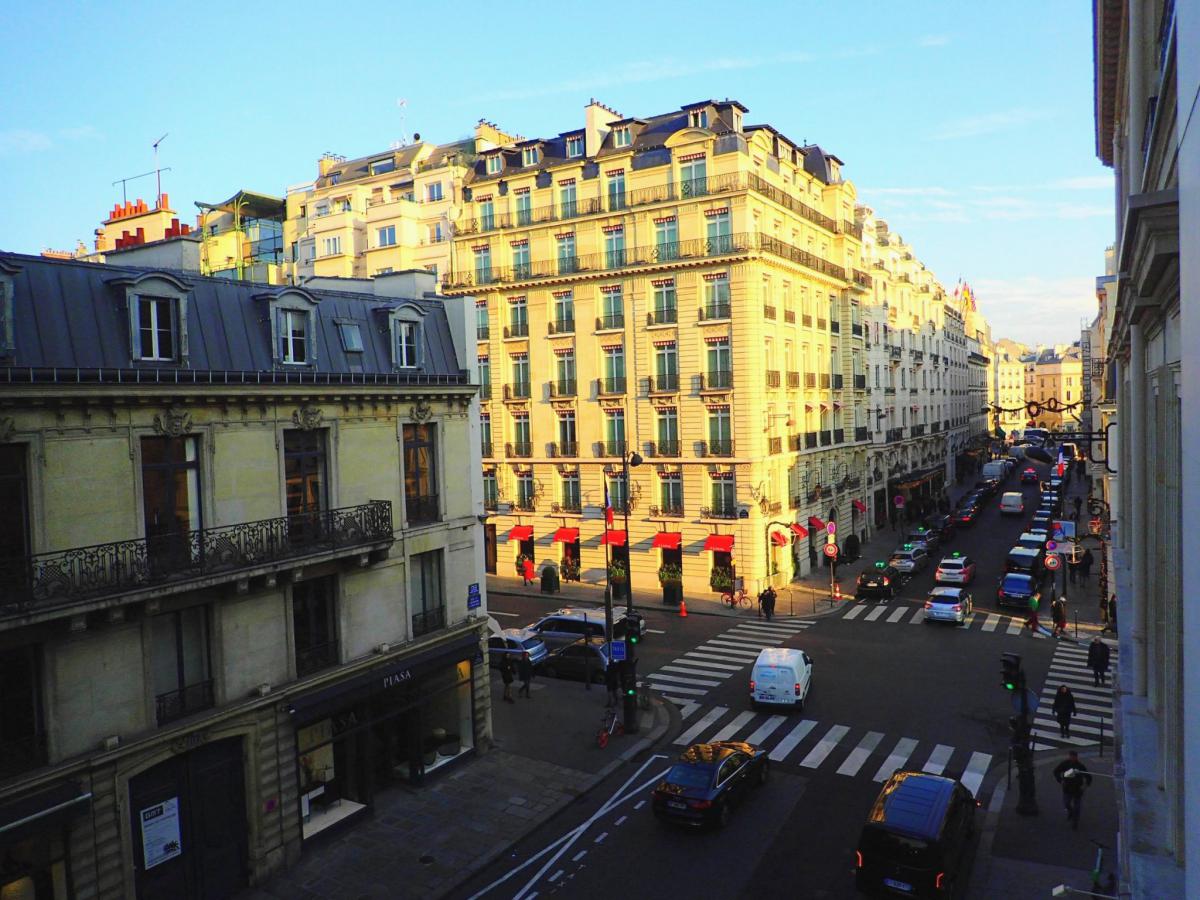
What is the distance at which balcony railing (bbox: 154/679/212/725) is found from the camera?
15.6 metres

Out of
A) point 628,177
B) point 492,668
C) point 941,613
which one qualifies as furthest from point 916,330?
point 492,668

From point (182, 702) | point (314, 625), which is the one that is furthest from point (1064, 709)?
point (182, 702)

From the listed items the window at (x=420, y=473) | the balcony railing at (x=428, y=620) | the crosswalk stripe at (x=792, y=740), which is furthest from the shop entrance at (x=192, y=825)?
the crosswalk stripe at (x=792, y=740)

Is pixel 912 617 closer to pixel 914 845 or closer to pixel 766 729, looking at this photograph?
pixel 766 729

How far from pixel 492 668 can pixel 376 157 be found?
149 ft

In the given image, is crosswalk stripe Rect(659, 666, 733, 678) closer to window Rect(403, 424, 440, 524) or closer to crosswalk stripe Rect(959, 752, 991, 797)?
crosswalk stripe Rect(959, 752, 991, 797)

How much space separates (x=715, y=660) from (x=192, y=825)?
1910 cm

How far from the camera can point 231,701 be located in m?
16.6

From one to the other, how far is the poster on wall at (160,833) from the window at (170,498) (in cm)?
429

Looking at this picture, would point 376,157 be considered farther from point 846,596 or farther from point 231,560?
point 231,560

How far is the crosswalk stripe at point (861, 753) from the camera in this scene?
20.8 m

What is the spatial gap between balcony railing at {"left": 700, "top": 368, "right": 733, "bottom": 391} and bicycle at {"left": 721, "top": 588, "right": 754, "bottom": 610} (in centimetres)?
970

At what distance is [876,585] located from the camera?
40.0 m

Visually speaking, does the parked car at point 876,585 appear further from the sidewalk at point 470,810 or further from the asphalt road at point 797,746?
the sidewalk at point 470,810
